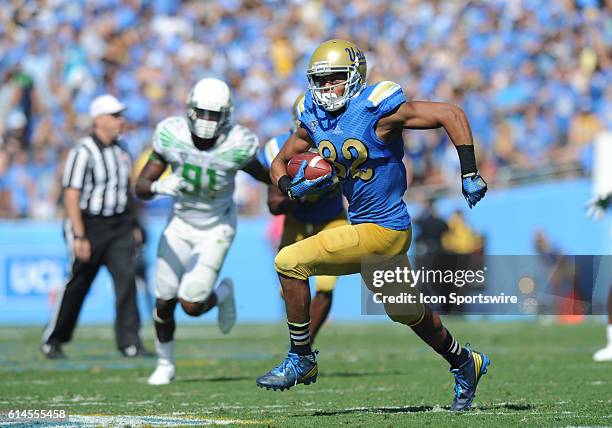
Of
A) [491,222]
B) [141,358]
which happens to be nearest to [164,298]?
[141,358]

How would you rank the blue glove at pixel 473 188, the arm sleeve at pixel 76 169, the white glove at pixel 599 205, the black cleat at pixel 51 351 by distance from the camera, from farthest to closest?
1. the black cleat at pixel 51 351
2. the arm sleeve at pixel 76 169
3. the white glove at pixel 599 205
4. the blue glove at pixel 473 188

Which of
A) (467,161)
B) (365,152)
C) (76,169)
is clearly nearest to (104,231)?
(76,169)

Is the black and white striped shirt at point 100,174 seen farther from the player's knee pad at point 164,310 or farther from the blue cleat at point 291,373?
the blue cleat at point 291,373

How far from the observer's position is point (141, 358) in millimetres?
9289

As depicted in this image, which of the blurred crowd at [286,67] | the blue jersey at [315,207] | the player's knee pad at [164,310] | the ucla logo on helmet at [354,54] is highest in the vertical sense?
the blurred crowd at [286,67]

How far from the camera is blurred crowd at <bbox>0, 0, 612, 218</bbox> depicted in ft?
48.2

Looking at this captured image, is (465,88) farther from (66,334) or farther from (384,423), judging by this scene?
(384,423)

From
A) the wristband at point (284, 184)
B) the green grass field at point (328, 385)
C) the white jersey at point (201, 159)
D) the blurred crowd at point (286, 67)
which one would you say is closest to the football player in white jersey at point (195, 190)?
the white jersey at point (201, 159)

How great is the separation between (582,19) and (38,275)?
810 cm

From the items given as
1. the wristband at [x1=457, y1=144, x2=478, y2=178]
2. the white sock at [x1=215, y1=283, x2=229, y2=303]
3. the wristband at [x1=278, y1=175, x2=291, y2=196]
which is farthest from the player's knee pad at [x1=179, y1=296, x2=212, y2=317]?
the wristband at [x1=457, y1=144, x2=478, y2=178]

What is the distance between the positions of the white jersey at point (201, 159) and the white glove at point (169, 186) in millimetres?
135

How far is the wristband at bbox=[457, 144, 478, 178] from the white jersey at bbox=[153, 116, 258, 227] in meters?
2.34

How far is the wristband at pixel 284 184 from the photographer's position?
538 cm

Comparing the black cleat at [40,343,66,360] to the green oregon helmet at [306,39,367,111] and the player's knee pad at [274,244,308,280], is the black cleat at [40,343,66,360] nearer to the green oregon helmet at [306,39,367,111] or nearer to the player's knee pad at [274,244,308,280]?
the player's knee pad at [274,244,308,280]
